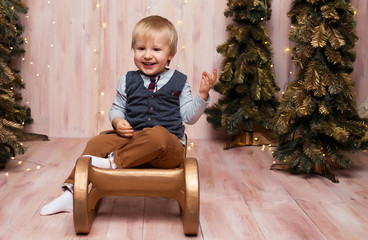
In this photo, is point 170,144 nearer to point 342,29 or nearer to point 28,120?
point 342,29

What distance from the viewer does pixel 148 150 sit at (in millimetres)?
1692

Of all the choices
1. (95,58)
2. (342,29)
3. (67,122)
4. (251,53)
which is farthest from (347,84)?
(67,122)

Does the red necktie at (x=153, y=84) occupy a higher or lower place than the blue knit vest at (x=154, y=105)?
higher

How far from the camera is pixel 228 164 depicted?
2.63 m

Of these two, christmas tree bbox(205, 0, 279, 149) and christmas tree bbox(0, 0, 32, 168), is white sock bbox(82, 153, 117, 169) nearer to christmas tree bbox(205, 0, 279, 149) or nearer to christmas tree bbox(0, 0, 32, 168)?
christmas tree bbox(0, 0, 32, 168)

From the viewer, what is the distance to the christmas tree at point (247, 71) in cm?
288

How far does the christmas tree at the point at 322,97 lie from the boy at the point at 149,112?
2.10 feet

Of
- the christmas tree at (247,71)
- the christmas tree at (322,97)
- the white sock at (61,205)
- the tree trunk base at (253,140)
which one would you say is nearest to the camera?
the white sock at (61,205)

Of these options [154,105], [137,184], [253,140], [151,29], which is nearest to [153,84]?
[154,105]

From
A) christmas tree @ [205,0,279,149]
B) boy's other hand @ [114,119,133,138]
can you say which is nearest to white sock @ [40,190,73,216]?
boy's other hand @ [114,119,133,138]

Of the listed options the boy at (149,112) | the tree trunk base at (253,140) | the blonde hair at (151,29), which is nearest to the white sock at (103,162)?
the boy at (149,112)

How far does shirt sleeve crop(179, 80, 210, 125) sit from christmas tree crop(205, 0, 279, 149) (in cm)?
94

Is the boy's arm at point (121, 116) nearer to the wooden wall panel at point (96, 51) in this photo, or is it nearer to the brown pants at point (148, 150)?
the brown pants at point (148, 150)

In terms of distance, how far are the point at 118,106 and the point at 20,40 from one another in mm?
1323
